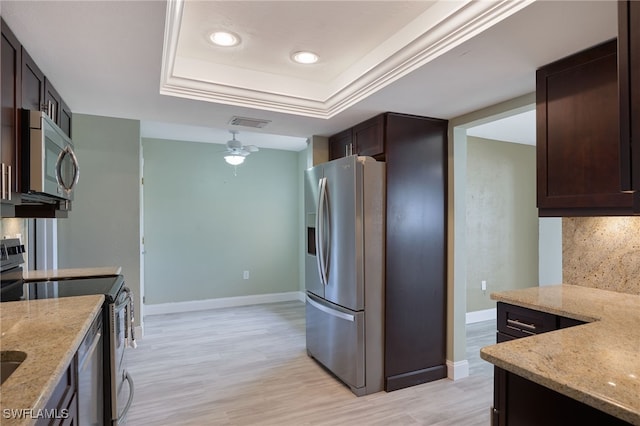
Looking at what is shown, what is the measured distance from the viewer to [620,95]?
123 centimetres

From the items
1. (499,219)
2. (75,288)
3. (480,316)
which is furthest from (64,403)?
(499,219)

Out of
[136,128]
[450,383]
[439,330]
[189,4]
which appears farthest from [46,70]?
[450,383]

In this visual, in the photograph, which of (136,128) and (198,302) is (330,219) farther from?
(198,302)

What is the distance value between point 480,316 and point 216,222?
3.97 m

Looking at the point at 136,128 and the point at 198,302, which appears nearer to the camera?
the point at 136,128

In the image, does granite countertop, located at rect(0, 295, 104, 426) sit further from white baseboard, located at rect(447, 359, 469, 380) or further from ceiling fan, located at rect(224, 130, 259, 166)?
ceiling fan, located at rect(224, 130, 259, 166)

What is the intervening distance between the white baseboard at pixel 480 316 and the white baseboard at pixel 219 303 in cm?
252

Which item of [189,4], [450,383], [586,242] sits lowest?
[450,383]

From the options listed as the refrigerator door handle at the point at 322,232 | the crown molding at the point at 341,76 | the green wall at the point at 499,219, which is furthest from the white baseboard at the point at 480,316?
the crown molding at the point at 341,76

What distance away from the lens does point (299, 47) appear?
7.63ft

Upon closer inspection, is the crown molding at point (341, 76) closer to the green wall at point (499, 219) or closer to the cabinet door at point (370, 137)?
the cabinet door at point (370, 137)

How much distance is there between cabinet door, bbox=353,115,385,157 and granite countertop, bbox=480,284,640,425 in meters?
1.66

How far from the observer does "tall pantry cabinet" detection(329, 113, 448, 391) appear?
2.88 m

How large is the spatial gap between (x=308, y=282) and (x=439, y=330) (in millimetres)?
1254
